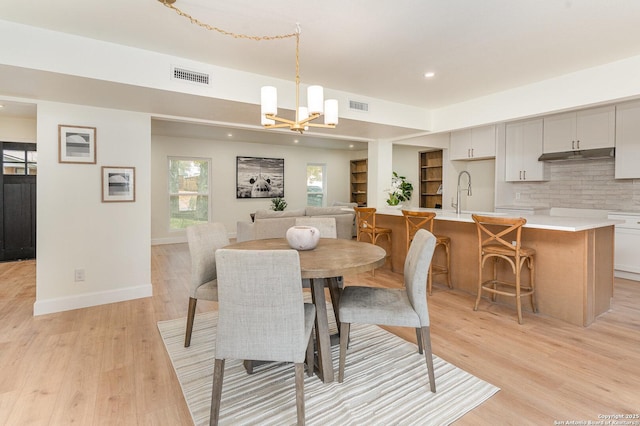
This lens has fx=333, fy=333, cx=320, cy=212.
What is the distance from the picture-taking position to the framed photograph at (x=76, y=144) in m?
3.37

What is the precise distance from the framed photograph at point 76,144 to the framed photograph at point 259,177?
15.8 feet

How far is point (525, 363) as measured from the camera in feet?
7.65

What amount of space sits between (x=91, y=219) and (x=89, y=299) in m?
0.86

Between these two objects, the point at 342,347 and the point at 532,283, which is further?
the point at 532,283

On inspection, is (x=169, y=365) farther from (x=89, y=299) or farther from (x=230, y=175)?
(x=230, y=175)

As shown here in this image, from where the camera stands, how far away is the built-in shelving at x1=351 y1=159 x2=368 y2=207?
9.71m

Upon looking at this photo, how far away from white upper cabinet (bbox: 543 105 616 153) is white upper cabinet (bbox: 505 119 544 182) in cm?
15

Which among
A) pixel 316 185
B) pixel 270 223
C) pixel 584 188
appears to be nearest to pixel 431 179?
pixel 316 185

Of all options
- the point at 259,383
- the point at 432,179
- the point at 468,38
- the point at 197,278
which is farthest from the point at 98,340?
the point at 432,179

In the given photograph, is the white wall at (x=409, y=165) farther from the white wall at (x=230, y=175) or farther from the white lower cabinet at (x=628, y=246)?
the white lower cabinet at (x=628, y=246)

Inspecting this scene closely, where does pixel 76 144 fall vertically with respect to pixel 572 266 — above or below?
above

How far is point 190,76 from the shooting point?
3.10 m

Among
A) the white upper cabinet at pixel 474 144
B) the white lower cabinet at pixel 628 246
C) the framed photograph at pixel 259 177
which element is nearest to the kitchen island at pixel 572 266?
the white lower cabinet at pixel 628 246

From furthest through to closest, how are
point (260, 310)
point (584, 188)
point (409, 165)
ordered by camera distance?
point (409, 165) → point (584, 188) → point (260, 310)
